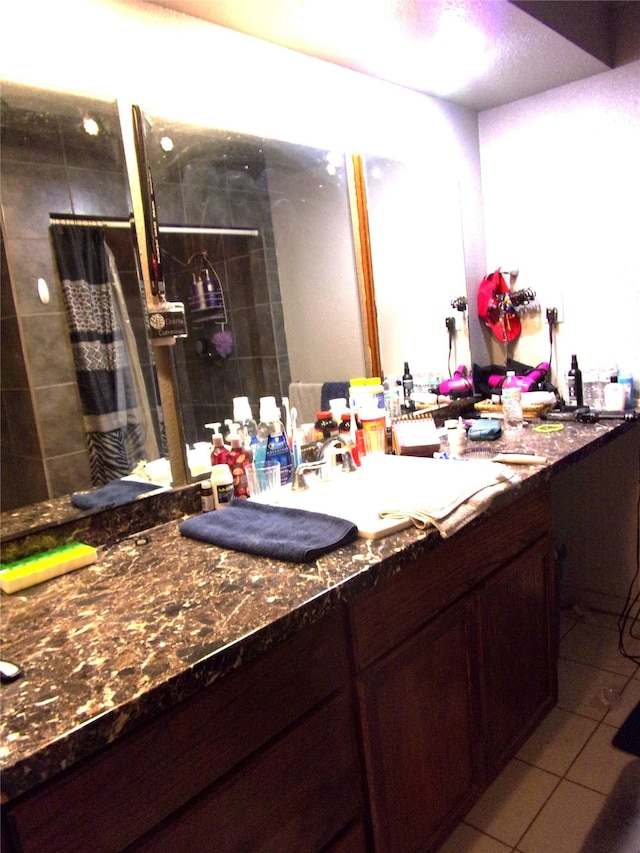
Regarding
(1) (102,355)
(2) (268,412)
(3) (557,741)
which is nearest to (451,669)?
(3) (557,741)

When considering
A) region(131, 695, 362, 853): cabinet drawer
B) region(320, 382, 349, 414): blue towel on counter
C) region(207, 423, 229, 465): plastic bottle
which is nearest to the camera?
region(131, 695, 362, 853): cabinet drawer

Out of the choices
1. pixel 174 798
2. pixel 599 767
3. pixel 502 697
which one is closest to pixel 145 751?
pixel 174 798

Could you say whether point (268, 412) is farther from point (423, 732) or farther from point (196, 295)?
point (423, 732)

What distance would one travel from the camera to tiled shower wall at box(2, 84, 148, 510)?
1.23 m

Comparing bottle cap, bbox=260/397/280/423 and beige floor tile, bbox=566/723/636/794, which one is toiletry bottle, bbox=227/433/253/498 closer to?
bottle cap, bbox=260/397/280/423

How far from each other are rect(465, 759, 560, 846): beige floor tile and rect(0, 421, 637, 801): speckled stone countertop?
0.81m

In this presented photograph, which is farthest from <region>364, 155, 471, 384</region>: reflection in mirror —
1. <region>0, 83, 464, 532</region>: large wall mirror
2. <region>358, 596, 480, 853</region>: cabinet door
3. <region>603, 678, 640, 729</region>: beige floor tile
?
<region>603, 678, 640, 729</region>: beige floor tile

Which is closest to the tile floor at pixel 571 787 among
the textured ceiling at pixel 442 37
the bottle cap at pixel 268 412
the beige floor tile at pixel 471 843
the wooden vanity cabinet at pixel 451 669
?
the beige floor tile at pixel 471 843

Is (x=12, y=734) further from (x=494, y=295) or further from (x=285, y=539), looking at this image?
(x=494, y=295)

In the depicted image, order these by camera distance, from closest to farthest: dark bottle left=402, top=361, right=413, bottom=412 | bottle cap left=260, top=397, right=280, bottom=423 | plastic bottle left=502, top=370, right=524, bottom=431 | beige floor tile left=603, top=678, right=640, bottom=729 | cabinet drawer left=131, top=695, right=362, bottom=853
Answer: cabinet drawer left=131, top=695, right=362, bottom=853, bottle cap left=260, top=397, right=280, bottom=423, beige floor tile left=603, top=678, right=640, bottom=729, plastic bottle left=502, top=370, right=524, bottom=431, dark bottle left=402, top=361, right=413, bottom=412

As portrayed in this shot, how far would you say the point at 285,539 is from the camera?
119 centimetres

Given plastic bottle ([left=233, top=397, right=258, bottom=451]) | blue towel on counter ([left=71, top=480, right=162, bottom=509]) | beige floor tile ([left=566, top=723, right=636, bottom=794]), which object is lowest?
beige floor tile ([left=566, top=723, right=636, bottom=794])

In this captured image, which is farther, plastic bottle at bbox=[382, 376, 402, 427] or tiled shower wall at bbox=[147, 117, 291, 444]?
plastic bottle at bbox=[382, 376, 402, 427]

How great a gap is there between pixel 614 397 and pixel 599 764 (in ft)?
3.92
